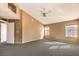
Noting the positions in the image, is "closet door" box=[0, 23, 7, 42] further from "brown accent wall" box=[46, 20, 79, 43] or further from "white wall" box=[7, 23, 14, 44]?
"brown accent wall" box=[46, 20, 79, 43]

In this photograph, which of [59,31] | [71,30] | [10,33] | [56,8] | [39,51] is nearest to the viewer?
[39,51]

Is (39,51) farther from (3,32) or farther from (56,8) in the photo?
(3,32)

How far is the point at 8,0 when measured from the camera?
3.69 meters

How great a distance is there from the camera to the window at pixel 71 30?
456 inches

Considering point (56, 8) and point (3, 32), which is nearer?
point (56, 8)

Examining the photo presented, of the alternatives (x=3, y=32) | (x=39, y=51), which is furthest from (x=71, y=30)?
(x=39, y=51)

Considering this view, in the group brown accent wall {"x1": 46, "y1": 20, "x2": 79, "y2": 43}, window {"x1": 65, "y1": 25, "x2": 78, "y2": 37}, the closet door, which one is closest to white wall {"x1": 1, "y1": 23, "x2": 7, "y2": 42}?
the closet door

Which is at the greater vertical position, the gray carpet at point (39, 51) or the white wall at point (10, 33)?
the white wall at point (10, 33)

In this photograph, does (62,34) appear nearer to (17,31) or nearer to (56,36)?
(56,36)

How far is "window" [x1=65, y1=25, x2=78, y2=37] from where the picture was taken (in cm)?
1157

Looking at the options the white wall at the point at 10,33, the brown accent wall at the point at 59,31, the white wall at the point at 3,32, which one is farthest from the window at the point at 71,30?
the white wall at the point at 3,32

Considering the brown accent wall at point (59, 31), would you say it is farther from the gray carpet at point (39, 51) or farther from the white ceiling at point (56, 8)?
the gray carpet at point (39, 51)

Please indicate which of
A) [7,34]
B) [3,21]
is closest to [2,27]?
[7,34]

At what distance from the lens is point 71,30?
487 inches
